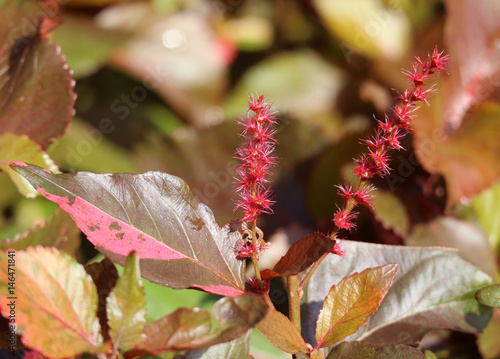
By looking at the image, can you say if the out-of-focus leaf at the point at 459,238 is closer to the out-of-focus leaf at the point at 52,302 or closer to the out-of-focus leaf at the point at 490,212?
the out-of-focus leaf at the point at 490,212

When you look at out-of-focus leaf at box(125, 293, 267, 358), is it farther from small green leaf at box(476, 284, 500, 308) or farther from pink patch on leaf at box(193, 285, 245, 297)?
small green leaf at box(476, 284, 500, 308)

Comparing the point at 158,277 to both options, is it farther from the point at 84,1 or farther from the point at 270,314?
the point at 84,1

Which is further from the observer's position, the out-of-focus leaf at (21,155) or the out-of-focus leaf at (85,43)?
the out-of-focus leaf at (85,43)

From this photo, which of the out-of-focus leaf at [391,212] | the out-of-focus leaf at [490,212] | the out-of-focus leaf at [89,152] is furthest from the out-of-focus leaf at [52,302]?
the out-of-focus leaf at [490,212]

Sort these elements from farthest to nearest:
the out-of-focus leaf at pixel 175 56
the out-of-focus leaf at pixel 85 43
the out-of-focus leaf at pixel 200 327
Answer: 1. the out-of-focus leaf at pixel 175 56
2. the out-of-focus leaf at pixel 85 43
3. the out-of-focus leaf at pixel 200 327

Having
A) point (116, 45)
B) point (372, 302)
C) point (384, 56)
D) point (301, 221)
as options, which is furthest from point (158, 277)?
point (384, 56)

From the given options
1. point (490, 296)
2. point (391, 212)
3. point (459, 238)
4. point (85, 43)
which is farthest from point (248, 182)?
point (85, 43)
